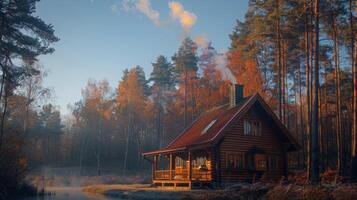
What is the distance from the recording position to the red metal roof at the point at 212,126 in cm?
2745

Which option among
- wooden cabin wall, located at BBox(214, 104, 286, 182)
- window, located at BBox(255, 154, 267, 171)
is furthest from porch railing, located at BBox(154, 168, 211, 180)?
window, located at BBox(255, 154, 267, 171)

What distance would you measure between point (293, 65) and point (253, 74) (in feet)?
16.5

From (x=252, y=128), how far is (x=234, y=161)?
2981 mm

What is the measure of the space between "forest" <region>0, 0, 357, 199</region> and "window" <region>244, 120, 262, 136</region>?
422 cm

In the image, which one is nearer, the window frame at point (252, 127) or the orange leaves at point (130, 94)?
the window frame at point (252, 127)

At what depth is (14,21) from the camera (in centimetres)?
2406

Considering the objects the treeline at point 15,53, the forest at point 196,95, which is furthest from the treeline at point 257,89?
the treeline at point 15,53

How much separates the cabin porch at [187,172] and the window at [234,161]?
148cm

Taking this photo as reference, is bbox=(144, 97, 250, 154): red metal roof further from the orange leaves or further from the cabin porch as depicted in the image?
the orange leaves

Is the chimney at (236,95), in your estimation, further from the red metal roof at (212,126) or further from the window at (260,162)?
the window at (260,162)

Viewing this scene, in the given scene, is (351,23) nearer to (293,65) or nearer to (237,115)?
(237,115)

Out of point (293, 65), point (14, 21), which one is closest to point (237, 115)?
point (14, 21)

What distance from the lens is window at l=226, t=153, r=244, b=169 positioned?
28172mm

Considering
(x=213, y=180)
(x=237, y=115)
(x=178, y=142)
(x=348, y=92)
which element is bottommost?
(x=213, y=180)
